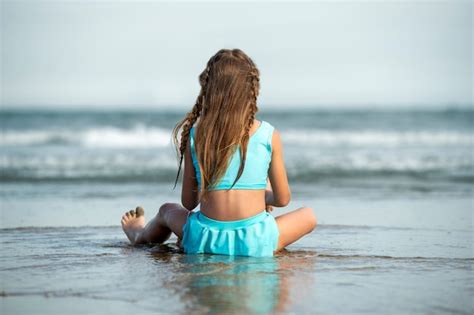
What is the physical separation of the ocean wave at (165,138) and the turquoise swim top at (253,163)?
49.3 ft

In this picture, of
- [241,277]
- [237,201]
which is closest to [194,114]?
[237,201]

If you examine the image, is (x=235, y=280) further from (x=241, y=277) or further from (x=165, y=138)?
(x=165, y=138)

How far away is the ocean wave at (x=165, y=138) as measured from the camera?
67.0 ft

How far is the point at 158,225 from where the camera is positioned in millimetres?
5125

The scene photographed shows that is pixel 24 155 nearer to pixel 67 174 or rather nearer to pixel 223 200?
pixel 67 174

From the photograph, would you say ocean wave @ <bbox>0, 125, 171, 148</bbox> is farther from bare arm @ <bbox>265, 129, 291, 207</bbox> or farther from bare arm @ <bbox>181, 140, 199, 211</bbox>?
bare arm @ <bbox>265, 129, 291, 207</bbox>

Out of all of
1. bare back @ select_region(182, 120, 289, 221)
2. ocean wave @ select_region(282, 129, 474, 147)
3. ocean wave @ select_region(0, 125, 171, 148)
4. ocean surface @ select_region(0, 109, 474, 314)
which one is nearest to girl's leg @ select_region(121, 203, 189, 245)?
ocean surface @ select_region(0, 109, 474, 314)

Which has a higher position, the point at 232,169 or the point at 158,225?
the point at 232,169

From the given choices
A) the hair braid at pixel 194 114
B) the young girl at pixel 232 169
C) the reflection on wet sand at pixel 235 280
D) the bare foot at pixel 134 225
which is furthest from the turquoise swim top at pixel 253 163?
the bare foot at pixel 134 225

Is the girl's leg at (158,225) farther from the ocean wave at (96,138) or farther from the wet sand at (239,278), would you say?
the ocean wave at (96,138)

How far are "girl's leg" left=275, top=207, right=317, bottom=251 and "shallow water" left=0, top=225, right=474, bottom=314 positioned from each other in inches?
5.4

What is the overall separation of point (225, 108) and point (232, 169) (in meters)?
0.38

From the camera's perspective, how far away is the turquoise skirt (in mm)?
4516

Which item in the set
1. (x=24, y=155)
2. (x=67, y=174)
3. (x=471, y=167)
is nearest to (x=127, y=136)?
(x=24, y=155)
